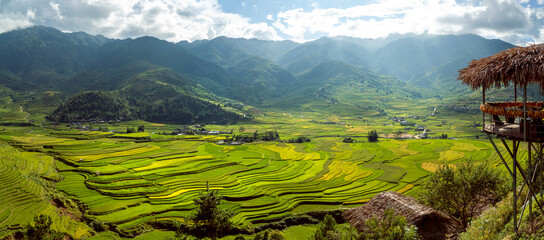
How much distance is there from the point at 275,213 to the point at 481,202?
30.8 metres

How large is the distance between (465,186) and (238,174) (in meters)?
53.5

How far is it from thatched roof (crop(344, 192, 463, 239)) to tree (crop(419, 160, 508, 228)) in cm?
144

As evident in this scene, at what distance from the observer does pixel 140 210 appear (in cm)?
4972

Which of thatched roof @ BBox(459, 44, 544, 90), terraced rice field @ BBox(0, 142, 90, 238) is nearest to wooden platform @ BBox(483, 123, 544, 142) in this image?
thatched roof @ BBox(459, 44, 544, 90)

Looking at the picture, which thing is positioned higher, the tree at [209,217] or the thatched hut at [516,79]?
the thatched hut at [516,79]

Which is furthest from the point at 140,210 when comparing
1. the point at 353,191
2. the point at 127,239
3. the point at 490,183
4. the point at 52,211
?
the point at 490,183

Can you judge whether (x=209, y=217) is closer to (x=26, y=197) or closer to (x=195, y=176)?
(x=195, y=176)

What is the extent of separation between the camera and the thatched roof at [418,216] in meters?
31.4

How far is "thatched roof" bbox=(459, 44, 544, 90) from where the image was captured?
14008 millimetres

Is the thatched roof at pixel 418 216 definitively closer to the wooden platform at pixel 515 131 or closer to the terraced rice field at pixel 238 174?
the terraced rice field at pixel 238 174

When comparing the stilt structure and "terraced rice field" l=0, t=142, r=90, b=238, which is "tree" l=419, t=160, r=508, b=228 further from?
"terraced rice field" l=0, t=142, r=90, b=238

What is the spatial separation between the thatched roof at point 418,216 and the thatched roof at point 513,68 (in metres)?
15.7

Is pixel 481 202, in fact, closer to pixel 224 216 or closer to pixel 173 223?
pixel 224 216

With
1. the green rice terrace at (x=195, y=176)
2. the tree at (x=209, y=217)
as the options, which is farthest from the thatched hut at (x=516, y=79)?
the green rice terrace at (x=195, y=176)
